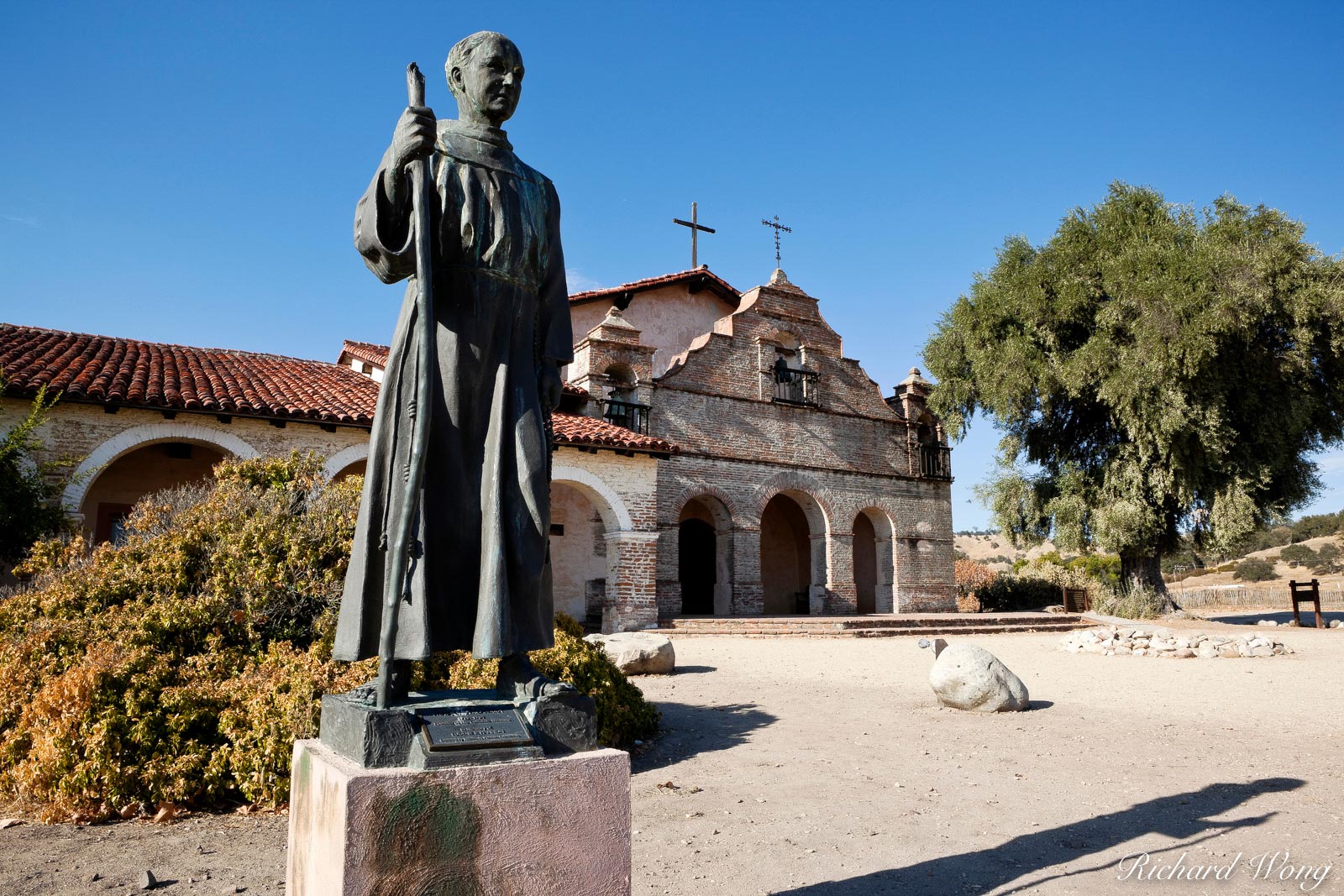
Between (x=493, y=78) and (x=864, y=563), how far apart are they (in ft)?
75.6

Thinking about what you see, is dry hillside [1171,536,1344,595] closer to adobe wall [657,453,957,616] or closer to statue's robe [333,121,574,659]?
adobe wall [657,453,957,616]

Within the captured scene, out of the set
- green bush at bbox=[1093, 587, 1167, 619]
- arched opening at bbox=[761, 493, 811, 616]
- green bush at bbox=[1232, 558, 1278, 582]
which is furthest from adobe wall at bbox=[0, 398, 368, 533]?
green bush at bbox=[1232, 558, 1278, 582]

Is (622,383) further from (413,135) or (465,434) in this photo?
(413,135)

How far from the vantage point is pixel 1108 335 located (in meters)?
19.0

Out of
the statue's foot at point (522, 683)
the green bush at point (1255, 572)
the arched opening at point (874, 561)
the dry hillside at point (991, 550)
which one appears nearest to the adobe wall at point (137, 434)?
the statue's foot at point (522, 683)

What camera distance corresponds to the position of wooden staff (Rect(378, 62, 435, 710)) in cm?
251

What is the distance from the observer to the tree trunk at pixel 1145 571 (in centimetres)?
1956

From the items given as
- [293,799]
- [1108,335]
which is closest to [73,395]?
[293,799]

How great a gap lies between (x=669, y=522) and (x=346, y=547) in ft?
40.4

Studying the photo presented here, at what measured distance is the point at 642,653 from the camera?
392 inches

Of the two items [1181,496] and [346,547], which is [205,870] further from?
[1181,496]

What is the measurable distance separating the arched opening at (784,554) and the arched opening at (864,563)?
1.78 meters

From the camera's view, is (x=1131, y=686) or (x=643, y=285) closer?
(x=1131, y=686)

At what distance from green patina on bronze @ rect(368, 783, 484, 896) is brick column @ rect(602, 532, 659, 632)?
13370 mm
